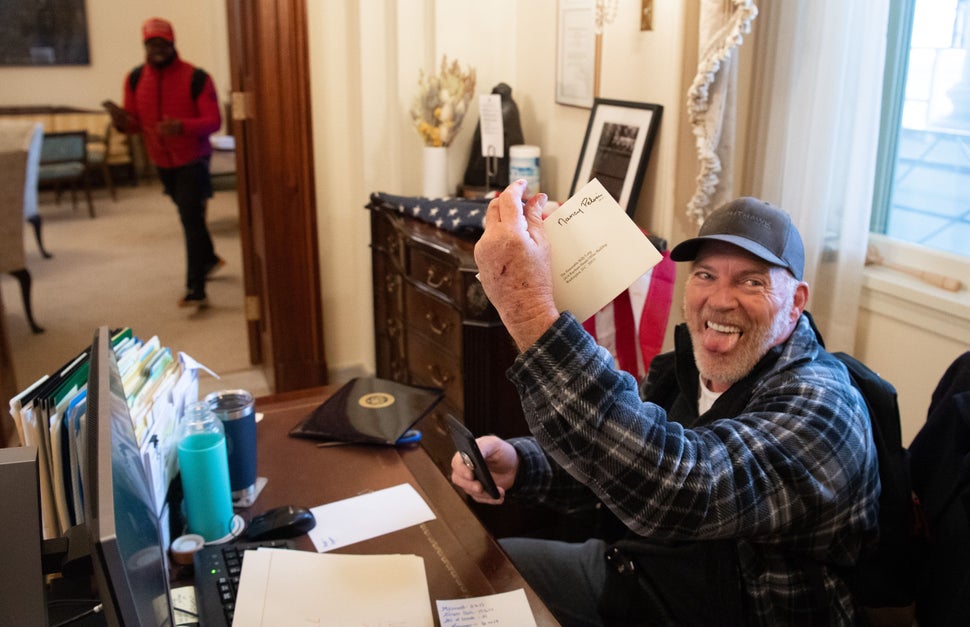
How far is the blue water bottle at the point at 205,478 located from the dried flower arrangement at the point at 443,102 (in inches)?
76.2

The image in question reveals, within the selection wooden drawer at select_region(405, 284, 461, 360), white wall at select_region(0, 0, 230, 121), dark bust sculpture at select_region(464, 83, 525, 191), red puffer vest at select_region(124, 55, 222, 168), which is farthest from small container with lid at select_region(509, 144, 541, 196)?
white wall at select_region(0, 0, 230, 121)

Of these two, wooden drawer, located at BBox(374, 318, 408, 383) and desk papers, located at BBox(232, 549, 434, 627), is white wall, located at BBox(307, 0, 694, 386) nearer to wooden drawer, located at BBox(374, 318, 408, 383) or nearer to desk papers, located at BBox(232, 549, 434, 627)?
wooden drawer, located at BBox(374, 318, 408, 383)

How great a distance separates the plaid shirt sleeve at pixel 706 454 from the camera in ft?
3.43

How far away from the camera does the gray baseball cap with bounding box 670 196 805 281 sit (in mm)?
1294

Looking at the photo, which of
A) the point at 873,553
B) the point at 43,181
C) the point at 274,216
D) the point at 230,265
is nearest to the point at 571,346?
the point at 873,553

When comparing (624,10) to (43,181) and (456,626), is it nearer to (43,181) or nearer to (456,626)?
(456,626)

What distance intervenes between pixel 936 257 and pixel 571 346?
4.36 ft

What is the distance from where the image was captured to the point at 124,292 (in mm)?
5008

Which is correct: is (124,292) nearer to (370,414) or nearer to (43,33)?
(370,414)

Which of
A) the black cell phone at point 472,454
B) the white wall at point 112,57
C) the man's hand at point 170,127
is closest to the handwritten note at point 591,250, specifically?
the black cell phone at point 472,454

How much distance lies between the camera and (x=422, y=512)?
1323 millimetres

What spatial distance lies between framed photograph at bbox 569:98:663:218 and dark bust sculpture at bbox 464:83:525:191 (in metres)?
0.36

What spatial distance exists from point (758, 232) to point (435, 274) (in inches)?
53.2

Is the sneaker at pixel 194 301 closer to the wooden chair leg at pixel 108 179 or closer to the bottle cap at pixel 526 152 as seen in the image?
the bottle cap at pixel 526 152
